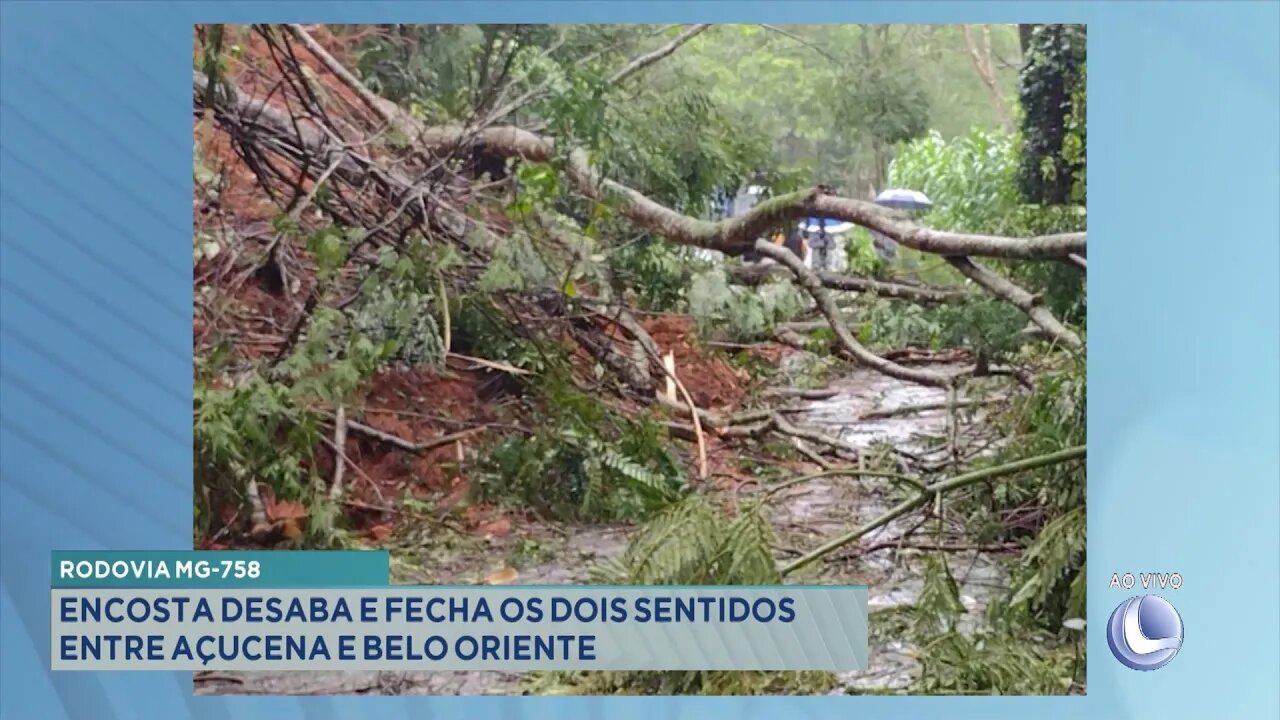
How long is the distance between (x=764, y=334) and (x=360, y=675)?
4.06 ft

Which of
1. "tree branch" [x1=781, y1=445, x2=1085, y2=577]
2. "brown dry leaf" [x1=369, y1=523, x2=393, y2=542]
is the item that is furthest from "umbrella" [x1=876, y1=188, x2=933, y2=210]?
"brown dry leaf" [x1=369, y1=523, x2=393, y2=542]

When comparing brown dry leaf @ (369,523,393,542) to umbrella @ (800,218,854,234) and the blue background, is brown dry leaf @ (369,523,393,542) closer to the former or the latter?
the blue background

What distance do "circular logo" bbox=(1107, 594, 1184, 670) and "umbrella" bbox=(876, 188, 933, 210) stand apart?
3.37ft

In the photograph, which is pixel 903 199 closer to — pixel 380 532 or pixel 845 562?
pixel 845 562

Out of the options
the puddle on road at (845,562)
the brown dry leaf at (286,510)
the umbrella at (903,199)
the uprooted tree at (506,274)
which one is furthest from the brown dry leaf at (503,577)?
the umbrella at (903,199)

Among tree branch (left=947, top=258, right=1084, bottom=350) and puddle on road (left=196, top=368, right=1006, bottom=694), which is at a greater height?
tree branch (left=947, top=258, right=1084, bottom=350)

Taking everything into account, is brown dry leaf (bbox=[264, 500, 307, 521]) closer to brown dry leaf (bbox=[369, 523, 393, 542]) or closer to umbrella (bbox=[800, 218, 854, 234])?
brown dry leaf (bbox=[369, 523, 393, 542])

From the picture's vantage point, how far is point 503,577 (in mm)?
2672

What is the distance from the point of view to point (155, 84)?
2.69 meters

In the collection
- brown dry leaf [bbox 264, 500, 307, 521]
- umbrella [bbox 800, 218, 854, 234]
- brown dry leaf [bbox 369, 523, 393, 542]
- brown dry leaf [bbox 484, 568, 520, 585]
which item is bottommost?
brown dry leaf [bbox 484, 568, 520, 585]

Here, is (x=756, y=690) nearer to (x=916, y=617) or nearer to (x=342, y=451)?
(x=916, y=617)

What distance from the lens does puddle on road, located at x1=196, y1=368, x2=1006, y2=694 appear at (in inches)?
104
